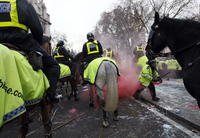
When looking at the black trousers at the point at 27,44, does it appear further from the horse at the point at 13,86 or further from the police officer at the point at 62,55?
the police officer at the point at 62,55

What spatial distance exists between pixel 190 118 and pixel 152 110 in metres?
1.10

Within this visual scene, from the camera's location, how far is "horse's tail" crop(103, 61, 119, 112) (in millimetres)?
3169

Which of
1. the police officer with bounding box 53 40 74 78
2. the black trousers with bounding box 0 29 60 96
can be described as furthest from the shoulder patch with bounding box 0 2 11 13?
the police officer with bounding box 53 40 74 78

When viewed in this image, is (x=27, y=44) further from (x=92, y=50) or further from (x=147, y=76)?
(x=147, y=76)

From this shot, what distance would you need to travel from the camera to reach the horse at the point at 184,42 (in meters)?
2.17

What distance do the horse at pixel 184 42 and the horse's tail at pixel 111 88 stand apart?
3.86 ft

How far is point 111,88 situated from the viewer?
324 centimetres

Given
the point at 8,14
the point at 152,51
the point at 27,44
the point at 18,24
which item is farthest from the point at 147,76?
the point at 8,14

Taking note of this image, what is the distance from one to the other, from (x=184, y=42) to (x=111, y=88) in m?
1.81

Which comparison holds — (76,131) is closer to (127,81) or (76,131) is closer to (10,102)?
(10,102)

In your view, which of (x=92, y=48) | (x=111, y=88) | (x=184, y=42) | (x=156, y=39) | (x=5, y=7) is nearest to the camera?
(x=5, y=7)

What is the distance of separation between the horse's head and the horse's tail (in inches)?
41.4

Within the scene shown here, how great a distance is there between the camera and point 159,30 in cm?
278

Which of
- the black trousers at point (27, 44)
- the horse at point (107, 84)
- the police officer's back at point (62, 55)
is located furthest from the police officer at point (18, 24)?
the police officer's back at point (62, 55)
